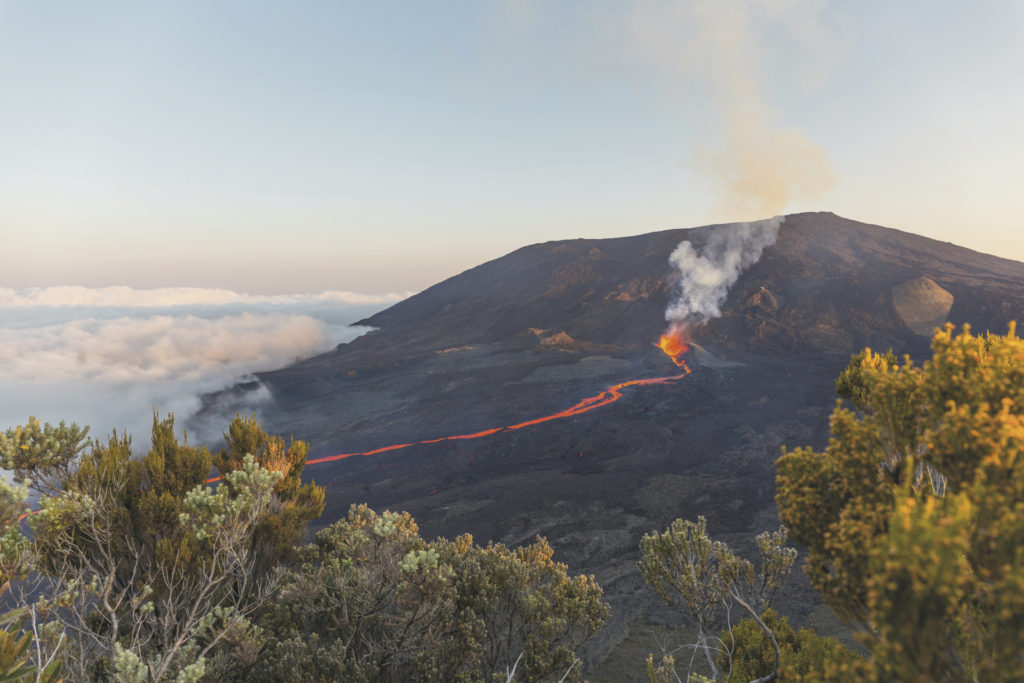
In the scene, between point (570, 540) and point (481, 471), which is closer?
point (570, 540)

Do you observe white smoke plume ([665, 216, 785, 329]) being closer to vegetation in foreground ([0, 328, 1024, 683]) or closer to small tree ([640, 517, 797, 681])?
small tree ([640, 517, 797, 681])

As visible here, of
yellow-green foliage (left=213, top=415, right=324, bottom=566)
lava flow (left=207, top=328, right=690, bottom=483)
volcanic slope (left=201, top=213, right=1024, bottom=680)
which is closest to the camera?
yellow-green foliage (left=213, top=415, right=324, bottom=566)

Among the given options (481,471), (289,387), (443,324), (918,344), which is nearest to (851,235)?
(918,344)

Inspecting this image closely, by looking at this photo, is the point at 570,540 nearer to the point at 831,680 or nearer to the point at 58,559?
the point at 58,559

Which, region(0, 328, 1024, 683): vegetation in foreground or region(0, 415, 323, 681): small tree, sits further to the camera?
region(0, 415, 323, 681): small tree

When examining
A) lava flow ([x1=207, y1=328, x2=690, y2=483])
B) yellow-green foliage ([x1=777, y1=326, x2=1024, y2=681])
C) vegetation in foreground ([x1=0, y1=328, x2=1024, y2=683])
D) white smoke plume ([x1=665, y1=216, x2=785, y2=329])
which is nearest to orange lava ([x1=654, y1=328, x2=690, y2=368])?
lava flow ([x1=207, y1=328, x2=690, y2=483])

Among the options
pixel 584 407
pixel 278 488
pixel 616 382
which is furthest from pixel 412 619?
pixel 616 382
